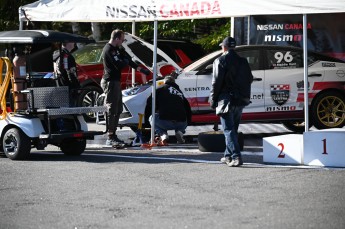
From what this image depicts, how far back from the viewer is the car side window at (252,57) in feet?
60.2

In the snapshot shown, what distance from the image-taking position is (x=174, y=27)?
27562mm

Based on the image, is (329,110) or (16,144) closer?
(16,144)

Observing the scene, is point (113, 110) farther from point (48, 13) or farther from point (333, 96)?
point (333, 96)

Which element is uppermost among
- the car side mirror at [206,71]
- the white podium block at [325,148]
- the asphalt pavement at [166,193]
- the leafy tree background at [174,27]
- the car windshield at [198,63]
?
the leafy tree background at [174,27]

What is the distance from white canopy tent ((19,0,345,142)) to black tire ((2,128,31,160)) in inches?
104

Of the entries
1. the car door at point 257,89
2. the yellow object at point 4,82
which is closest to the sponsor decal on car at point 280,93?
the car door at point 257,89

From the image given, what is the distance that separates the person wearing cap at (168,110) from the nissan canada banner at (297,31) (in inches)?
146

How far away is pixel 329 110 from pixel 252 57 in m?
1.77

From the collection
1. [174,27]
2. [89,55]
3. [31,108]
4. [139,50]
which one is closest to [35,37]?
[31,108]

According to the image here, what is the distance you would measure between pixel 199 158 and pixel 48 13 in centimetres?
434

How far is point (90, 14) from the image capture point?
1667 centimetres

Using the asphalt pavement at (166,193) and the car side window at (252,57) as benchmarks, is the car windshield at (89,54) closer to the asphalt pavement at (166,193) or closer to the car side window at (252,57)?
the car side window at (252,57)

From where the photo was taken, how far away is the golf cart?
14836mm

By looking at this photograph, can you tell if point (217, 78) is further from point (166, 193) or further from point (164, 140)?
point (164, 140)
